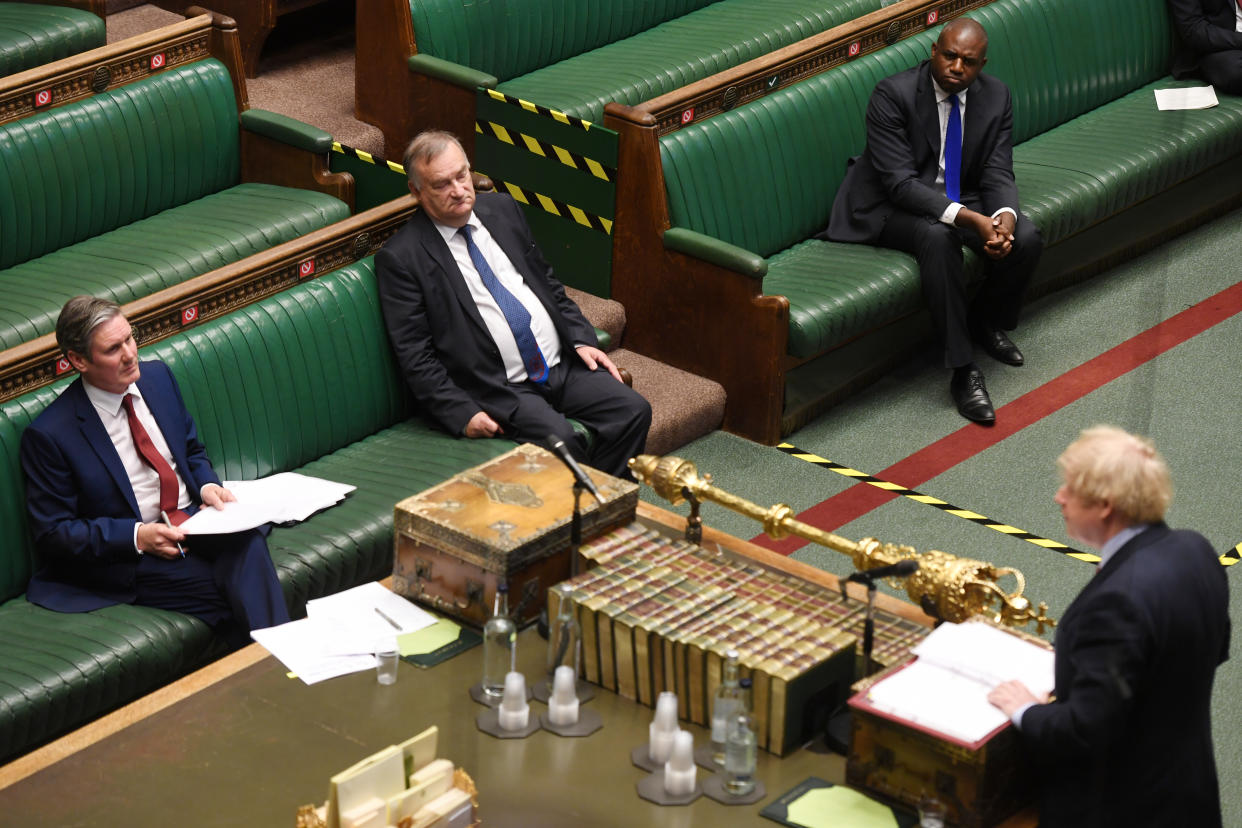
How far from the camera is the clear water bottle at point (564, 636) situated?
362 centimetres

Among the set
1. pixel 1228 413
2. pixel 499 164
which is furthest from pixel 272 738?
pixel 1228 413

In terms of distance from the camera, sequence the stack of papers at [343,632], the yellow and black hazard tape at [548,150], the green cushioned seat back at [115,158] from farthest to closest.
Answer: the yellow and black hazard tape at [548,150]
the green cushioned seat back at [115,158]
the stack of papers at [343,632]

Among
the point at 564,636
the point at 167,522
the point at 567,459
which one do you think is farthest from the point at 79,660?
the point at 567,459

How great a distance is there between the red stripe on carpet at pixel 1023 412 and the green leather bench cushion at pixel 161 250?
6.45ft

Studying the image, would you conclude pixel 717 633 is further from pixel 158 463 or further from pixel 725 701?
pixel 158 463

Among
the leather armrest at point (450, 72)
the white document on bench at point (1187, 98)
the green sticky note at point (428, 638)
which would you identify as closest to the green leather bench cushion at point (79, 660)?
the green sticky note at point (428, 638)

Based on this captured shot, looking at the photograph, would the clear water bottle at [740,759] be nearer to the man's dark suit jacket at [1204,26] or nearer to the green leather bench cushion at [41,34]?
the green leather bench cushion at [41,34]

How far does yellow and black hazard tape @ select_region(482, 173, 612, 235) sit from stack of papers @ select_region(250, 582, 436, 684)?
2.48 meters

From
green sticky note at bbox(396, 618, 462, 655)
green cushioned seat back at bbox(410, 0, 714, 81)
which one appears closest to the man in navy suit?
green sticky note at bbox(396, 618, 462, 655)

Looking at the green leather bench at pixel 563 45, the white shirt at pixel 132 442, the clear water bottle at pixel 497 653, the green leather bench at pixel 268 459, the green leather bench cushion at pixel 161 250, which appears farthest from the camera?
the green leather bench at pixel 563 45

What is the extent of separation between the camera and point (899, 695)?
3332 mm

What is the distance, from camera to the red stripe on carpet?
5570 mm

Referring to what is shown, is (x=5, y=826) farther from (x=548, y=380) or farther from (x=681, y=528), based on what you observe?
(x=548, y=380)

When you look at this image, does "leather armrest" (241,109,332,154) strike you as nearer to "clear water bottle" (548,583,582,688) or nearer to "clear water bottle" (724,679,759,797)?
"clear water bottle" (548,583,582,688)
